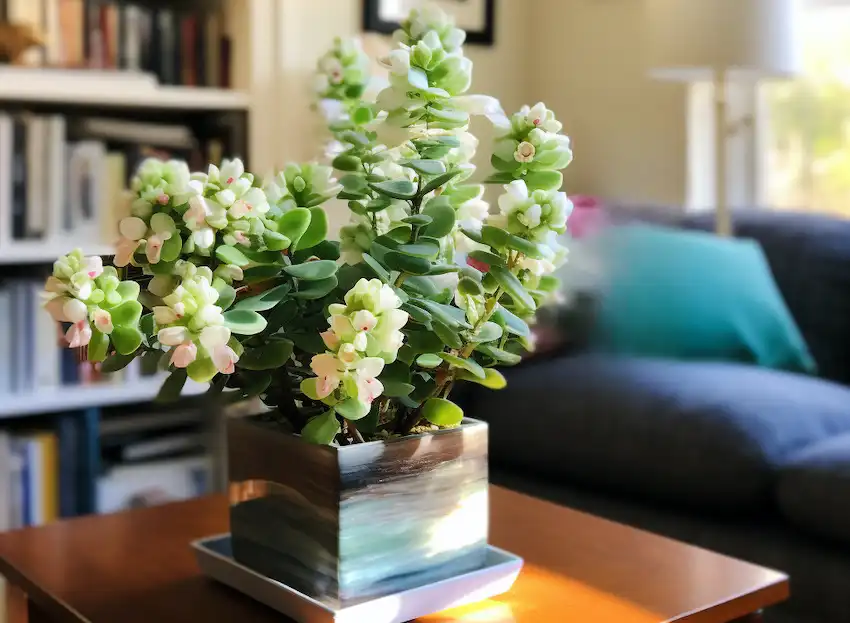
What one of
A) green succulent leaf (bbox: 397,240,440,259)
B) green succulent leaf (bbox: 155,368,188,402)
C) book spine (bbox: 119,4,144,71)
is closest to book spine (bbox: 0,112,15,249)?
book spine (bbox: 119,4,144,71)

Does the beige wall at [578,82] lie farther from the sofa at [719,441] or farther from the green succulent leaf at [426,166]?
the green succulent leaf at [426,166]

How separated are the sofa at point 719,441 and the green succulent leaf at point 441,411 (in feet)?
2.57

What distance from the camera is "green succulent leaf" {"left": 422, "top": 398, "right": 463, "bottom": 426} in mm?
843

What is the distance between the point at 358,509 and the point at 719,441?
87 centimetres

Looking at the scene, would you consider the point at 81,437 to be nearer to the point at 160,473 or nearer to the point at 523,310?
the point at 160,473

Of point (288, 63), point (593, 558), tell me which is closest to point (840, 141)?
point (288, 63)

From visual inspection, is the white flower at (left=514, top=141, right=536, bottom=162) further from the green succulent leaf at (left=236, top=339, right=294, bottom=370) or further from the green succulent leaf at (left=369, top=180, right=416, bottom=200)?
the green succulent leaf at (left=236, top=339, right=294, bottom=370)

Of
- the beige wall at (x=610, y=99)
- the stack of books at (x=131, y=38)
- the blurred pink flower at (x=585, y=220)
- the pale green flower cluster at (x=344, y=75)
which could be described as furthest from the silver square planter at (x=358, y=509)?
the beige wall at (x=610, y=99)

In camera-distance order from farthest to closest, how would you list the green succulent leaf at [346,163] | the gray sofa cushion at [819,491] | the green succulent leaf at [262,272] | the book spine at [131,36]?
the book spine at [131,36] → the gray sofa cushion at [819,491] → the green succulent leaf at [346,163] → the green succulent leaf at [262,272]

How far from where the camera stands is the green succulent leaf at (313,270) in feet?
2.53

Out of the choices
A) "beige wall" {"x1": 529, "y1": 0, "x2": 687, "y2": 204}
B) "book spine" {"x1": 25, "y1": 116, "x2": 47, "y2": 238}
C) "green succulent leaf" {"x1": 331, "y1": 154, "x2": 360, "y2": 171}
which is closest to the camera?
"green succulent leaf" {"x1": 331, "y1": 154, "x2": 360, "y2": 171}

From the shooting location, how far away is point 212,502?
1279 millimetres

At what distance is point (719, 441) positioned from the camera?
5.04ft

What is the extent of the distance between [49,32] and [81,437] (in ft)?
2.64
